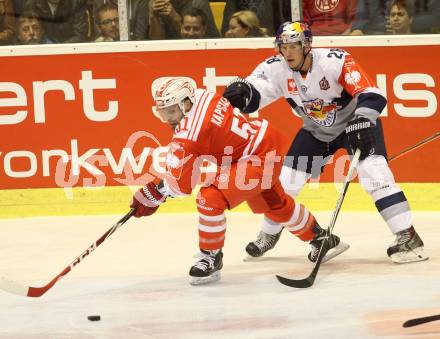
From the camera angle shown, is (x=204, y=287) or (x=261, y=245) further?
(x=261, y=245)

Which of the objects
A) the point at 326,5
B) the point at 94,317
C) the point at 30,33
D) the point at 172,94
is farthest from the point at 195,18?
the point at 94,317

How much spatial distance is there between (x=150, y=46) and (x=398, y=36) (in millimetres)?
1502

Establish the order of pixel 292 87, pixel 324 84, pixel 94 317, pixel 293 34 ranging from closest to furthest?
pixel 94 317, pixel 293 34, pixel 324 84, pixel 292 87

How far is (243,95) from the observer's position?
5344 millimetres

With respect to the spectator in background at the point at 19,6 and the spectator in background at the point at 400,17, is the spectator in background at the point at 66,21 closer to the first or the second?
the spectator in background at the point at 19,6

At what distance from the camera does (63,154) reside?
687 cm

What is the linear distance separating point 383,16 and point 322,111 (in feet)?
5.06

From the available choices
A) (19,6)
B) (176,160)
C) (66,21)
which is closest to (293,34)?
(176,160)

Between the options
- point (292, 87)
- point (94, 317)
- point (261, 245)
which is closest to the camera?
point (94, 317)

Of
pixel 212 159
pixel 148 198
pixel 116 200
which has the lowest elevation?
pixel 116 200

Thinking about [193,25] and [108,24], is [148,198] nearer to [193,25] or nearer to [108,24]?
[193,25]

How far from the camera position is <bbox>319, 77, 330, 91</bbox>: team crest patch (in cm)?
529

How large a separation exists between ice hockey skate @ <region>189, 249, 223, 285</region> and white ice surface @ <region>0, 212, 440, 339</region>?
1.4 inches

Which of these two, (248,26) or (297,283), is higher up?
(248,26)
